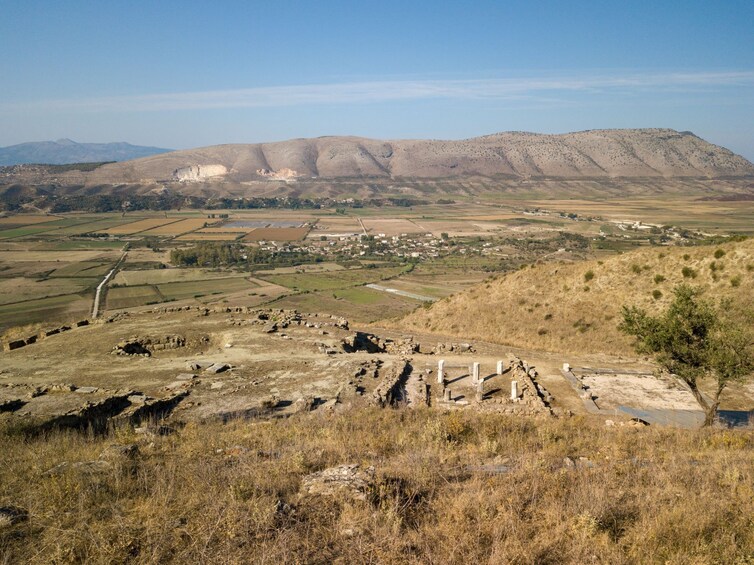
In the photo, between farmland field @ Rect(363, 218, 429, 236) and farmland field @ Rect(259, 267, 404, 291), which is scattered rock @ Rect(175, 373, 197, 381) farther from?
farmland field @ Rect(363, 218, 429, 236)

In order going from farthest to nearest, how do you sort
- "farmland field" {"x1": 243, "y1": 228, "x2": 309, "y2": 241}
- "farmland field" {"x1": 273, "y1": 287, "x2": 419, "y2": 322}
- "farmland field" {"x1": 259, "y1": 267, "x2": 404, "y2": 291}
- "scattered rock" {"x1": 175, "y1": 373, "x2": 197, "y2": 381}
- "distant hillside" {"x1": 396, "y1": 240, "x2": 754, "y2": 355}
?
"farmland field" {"x1": 243, "y1": 228, "x2": 309, "y2": 241}
"farmland field" {"x1": 259, "y1": 267, "x2": 404, "y2": 291}
"farmland field" {"x1": 273, "y1": 287, "x2": 419, "y2": 322}
"distant hillside" {"x1": 396, "y1": 240, "x2": 754, "y2": 355}
"scattered rock" {"x1": 175, "y1": 373, "x2": 197, "y2": 381}

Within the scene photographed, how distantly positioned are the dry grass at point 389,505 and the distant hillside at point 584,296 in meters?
19.2

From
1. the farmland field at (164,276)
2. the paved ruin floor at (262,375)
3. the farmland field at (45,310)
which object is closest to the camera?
the paved ruin floor at (262,375)

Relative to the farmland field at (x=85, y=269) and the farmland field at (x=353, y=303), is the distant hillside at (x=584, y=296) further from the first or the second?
the farmland field at (x=85, y=269)

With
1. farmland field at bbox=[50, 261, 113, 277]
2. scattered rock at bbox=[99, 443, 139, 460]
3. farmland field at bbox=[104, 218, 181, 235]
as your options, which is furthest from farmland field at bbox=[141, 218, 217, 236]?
scattered rock at bbox=[99, 443, 139, 460]

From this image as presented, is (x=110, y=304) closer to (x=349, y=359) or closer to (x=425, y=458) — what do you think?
(x=349, y=359)

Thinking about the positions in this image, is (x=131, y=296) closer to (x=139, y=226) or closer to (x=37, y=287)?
(x=37, y=287)

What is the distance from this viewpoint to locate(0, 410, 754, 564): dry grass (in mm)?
5965

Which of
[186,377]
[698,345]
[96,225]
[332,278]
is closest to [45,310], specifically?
[332,278]

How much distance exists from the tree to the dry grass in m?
5.07

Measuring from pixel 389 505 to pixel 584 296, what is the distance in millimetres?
28661

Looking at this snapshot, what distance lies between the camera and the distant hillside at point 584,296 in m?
28.1

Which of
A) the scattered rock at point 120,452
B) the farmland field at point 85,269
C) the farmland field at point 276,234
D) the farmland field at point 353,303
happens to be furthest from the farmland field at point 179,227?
the scattered rock at point 120,452

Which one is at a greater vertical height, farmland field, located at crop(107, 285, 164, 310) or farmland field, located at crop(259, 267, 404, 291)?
farmland field, located at crop(259, 267, 404, 291)
